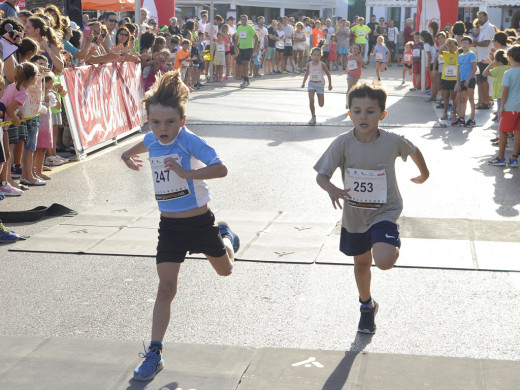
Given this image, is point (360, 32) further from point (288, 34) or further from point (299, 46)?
point (288, 34)

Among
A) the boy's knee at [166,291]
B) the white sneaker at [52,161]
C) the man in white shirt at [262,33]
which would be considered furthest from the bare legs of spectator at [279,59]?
the boy's knee at [166,291]

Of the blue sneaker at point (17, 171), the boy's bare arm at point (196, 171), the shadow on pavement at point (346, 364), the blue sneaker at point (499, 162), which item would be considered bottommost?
the blue sneaker at point (499, 162)

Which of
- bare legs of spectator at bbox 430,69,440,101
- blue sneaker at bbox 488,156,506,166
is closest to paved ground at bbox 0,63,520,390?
blue sneaker at bbox 488,156,506,166

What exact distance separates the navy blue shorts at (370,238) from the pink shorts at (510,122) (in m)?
7.28

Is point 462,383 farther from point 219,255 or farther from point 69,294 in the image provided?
point 69,294

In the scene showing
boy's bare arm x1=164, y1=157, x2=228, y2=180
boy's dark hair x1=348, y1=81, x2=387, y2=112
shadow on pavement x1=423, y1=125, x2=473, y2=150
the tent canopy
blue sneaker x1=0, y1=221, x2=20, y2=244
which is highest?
the tent canopy

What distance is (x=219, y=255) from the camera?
5066 millimetres

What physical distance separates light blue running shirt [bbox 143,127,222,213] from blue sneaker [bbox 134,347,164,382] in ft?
2.67

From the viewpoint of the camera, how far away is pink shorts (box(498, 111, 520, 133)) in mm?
11898

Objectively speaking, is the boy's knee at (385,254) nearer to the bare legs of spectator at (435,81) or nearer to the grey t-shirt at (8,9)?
the grey t-shirt at (8,9)

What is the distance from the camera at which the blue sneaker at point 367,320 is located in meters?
5.39

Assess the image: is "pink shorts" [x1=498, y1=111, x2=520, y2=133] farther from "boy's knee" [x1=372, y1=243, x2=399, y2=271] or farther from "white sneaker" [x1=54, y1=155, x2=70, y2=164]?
"boy's knee" [x1=372, y1=243, x2=399, y2=271]

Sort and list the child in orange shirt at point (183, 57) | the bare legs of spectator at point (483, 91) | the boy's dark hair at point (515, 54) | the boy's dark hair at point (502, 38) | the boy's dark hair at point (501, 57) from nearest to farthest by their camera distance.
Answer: the boy's dark hair at point (515, 54) → the boy's dark hair at point (501, 57) → the boy's dark hair at point (502, 38) → the bare legs of spectator at point (483, 91) → the child in orange shirt at point (183, 57)

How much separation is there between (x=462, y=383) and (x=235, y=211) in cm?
487
